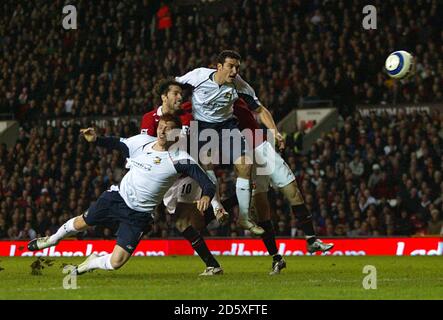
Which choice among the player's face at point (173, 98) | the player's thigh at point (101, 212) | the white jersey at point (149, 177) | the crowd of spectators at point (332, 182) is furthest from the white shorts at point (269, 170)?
the crowd of spectators at point (332, 182)

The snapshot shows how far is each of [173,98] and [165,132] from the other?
53.5 inches

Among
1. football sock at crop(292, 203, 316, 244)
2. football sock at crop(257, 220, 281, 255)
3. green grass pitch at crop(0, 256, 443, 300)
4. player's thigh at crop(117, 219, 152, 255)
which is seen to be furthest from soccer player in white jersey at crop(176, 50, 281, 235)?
player's thigh at crop(117, 219, 152, 255)

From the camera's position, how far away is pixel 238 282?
12078 mm

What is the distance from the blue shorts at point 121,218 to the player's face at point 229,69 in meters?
2.36

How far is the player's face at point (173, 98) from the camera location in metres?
13.4

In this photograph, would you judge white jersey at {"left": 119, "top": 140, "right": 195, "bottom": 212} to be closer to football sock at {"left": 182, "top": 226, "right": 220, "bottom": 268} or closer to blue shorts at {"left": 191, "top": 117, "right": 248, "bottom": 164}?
football sock at {"left": 182, "top": 226, "right": 220, "bottom": 268}

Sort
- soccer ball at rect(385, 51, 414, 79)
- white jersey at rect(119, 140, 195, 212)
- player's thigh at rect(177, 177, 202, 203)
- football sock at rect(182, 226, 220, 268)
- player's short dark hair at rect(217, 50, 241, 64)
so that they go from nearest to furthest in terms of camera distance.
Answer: white jersey at rect(119, 140, 195, 212), player's short dark hair at rect(217, 50, 241, 64), football sock at rect(182, 226, 220, 268), player's thigh at rect(177, 177, 202, 203), soccer ball at rect(385, 51, 414, 79)

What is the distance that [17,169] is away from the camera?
27562 mm

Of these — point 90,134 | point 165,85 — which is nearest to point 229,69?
point 165,85

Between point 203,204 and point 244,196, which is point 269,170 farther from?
point 203,204

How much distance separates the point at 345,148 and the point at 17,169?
30.1 ft

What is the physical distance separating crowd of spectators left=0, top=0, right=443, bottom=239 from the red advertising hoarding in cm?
94

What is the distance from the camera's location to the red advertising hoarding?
20547mm

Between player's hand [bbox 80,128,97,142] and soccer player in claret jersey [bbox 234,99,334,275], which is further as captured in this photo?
soccer player in claret jersey [bbox 234,99,334,275]
